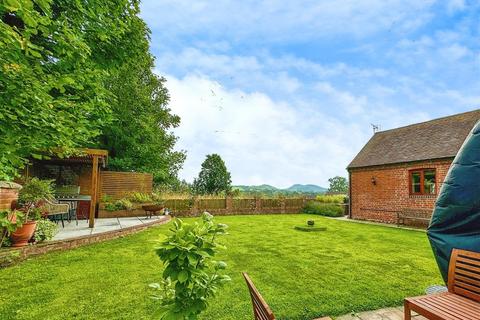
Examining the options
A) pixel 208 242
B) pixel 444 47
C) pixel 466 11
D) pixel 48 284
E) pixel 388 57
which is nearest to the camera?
pixel 208 242

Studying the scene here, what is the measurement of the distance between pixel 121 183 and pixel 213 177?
468 inches

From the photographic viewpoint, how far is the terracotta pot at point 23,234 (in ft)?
16.7

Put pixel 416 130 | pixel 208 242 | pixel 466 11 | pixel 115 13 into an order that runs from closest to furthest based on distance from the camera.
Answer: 1. pixel 208 242
2. pixel 115 13
3. pixel 466 11
4. pixel 416 130

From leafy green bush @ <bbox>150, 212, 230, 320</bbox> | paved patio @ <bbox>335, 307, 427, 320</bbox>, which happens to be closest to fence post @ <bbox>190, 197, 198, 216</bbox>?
paved patio @ <bbox>335, 307, 427, 320</bbox>

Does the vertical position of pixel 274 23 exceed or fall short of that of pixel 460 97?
it exceeds it

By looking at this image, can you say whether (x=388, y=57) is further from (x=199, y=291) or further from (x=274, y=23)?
(x=199, y=291)

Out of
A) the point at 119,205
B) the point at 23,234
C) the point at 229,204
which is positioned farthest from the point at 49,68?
the point at 229,204

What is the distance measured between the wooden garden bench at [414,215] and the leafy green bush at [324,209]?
4521 millimetres

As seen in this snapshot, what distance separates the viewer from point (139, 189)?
13141 millimetres

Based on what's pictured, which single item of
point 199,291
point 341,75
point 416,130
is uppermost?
point 341,75

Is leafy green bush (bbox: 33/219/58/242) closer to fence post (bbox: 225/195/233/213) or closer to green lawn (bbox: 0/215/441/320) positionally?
green lawn (bbox: 0/215/441/320)

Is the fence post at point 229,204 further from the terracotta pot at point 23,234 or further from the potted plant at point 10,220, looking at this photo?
the potted plant at point 10,220

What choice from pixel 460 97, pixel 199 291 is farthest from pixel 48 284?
pixel 460 97

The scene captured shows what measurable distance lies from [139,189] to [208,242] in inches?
503
